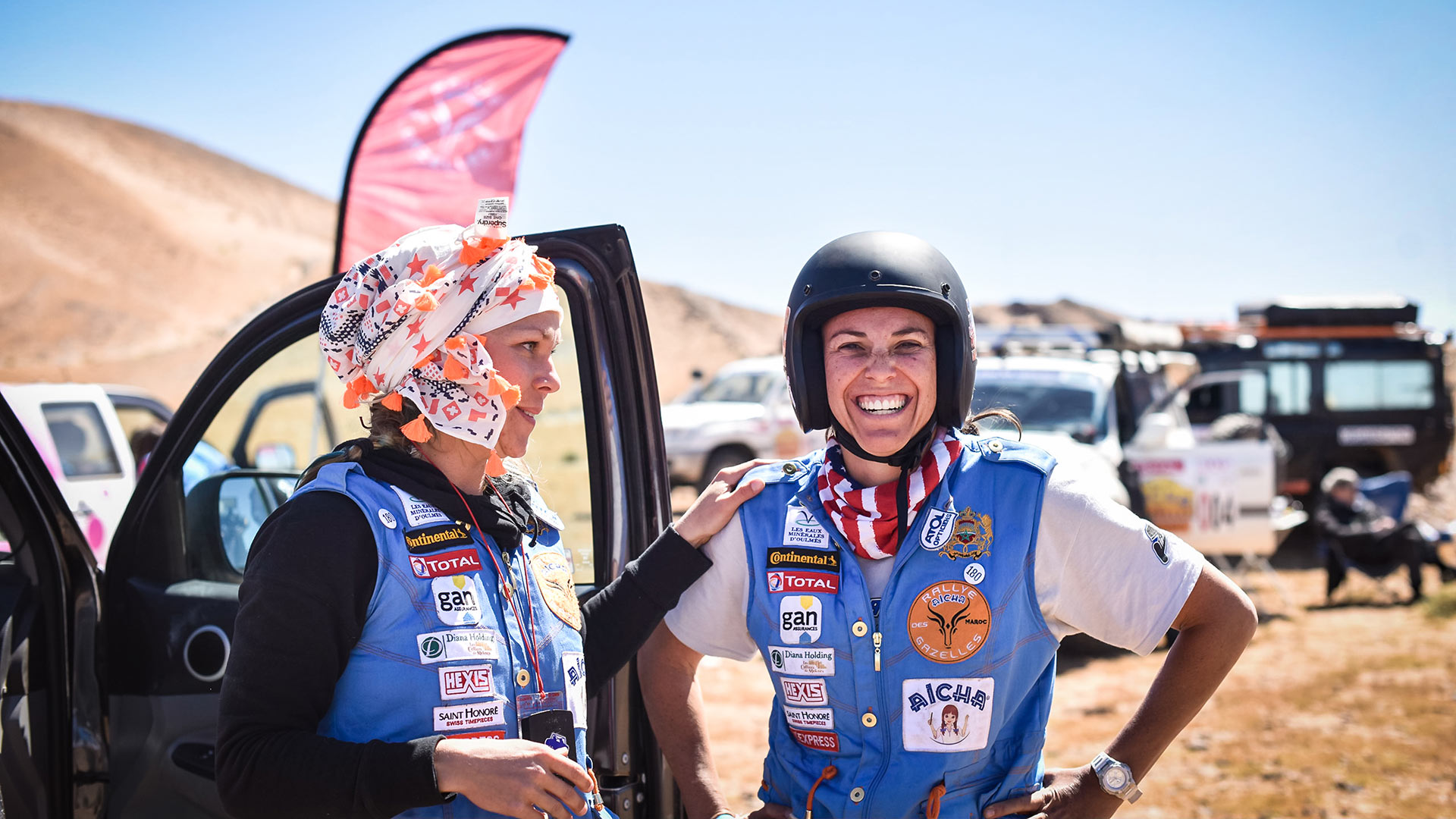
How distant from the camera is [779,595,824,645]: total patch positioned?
6.89 feet

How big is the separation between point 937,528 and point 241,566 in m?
1.87

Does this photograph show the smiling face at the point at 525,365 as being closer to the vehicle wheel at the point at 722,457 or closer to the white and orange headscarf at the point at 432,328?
the white and orange headscarf at the point at 432,328

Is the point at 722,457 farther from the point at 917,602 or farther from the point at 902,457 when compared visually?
the point at 917,602

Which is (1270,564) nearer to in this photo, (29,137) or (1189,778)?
(1189,778)

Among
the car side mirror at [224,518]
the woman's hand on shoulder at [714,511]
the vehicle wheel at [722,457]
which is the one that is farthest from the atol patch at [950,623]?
the vehicle wheel at [722,457]

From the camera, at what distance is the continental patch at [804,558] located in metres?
2.14

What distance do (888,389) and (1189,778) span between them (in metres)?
4.61

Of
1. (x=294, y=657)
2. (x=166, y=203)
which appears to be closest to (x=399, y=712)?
(x=294, y=657)

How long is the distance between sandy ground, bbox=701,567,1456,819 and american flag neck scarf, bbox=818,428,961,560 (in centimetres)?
373

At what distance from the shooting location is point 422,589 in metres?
1.82

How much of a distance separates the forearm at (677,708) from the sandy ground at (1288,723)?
11.0 feet

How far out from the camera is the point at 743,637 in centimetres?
230

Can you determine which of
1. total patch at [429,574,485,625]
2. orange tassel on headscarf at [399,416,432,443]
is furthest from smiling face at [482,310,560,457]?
total patch at [429,574,485,625]

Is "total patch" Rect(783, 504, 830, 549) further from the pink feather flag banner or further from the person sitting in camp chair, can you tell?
the person sitting in camp chair
